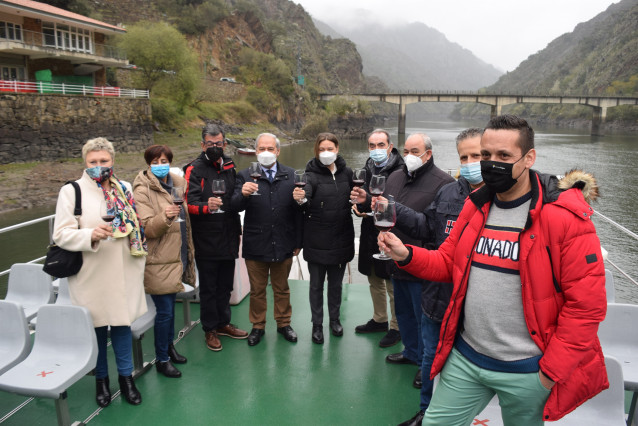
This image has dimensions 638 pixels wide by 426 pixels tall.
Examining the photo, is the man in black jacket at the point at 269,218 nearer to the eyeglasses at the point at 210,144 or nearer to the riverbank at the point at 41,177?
the eyeglasses at the point at 210,144

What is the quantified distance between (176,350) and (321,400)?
1.37m

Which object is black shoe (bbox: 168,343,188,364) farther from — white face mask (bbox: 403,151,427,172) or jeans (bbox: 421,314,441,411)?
white face mask (bbox: 403,151,427,172)

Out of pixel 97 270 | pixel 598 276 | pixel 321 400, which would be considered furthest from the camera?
pixel 321 400

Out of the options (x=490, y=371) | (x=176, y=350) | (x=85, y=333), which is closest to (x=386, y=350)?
(x=176, y=350)

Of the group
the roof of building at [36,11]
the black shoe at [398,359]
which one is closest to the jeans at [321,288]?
the black shoe at [398,359]

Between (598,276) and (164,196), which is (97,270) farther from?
(598,276)

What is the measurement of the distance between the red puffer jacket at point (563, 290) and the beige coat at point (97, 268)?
2322 millimetres

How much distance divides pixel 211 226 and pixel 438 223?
184 cm

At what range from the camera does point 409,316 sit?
3.28 meters

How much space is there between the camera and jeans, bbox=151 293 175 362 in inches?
126

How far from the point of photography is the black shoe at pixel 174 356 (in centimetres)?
344

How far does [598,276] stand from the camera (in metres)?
1.52

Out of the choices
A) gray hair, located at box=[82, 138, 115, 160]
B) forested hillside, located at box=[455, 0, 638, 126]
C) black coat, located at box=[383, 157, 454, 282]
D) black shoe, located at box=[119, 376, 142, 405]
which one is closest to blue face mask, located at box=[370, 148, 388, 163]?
black coat, located at box=[383, 157, 454, 282]

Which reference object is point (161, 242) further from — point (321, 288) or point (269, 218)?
point (321, 288)
